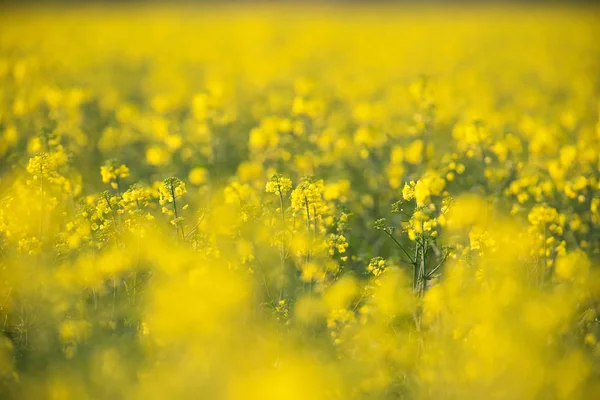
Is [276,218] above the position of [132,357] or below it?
above

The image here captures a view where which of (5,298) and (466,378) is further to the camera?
(5,298)

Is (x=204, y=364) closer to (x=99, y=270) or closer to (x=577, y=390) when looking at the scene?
(x=99, y=270)

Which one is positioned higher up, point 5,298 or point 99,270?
point 99,270

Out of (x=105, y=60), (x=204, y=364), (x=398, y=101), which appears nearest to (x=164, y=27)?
(x=105, y=60)

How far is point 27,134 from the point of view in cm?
606

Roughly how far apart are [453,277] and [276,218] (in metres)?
1.30

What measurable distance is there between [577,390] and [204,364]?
180 cm

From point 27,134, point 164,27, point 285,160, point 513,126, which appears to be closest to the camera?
point 285,160

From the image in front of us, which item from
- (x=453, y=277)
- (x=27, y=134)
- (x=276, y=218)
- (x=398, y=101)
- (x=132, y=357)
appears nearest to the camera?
(x=132, y=357)

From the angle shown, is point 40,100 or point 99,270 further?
point 40,100

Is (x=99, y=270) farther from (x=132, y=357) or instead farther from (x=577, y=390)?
(x=577, y=390)

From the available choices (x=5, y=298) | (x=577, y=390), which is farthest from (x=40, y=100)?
(x=577, y=390)

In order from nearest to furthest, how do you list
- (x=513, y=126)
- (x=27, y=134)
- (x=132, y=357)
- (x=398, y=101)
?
(x=132, y=357), (x=27, y=134), (x=513, y=126), (x=398, y=101)

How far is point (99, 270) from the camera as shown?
11.0 ft
